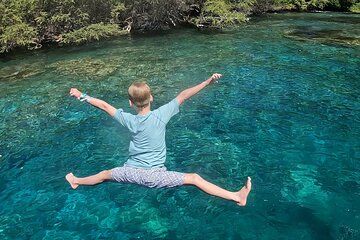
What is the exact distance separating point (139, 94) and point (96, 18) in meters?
20.7


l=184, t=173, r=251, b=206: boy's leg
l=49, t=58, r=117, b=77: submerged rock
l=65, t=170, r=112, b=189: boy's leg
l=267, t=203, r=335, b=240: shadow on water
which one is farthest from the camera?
l=49, t=58, r=117, b=77: submerged rock

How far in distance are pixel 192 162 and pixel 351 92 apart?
718cm

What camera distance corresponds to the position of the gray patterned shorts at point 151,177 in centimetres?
620

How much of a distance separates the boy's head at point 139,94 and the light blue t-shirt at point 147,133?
0.85ft

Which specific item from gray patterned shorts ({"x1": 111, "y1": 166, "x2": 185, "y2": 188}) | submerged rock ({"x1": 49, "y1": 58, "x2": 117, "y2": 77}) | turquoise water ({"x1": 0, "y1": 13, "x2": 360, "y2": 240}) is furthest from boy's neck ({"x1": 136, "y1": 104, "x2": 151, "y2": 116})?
submerged rock ({"x1": 49, "y1": 58, "x2": 117, "y2": 77})

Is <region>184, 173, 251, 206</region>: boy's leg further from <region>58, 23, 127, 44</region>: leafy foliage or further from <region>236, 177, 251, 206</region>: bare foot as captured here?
<region>58, 23, 127, 44</region>: leafy foliage

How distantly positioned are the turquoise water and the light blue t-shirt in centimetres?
148

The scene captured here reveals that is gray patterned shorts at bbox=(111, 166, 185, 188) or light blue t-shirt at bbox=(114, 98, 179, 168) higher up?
light blue t-shirt at bbox=(114, 98, 179, 168)

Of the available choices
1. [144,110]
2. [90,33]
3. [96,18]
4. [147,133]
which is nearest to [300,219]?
[147,133]

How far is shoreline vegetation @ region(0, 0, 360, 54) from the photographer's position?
21547 mm

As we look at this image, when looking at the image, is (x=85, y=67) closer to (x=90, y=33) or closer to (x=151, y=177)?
(x=90, y=33)

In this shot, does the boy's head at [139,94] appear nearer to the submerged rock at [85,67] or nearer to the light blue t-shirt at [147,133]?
Result: the light blue t-shirt at [147,133]

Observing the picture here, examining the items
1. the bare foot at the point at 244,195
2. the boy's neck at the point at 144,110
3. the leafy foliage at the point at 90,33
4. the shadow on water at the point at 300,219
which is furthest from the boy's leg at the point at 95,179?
the leafy foliage at the point at 90,33

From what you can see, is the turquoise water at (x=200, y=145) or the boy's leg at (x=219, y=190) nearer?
the boy's leg at (x=219, y=190)
